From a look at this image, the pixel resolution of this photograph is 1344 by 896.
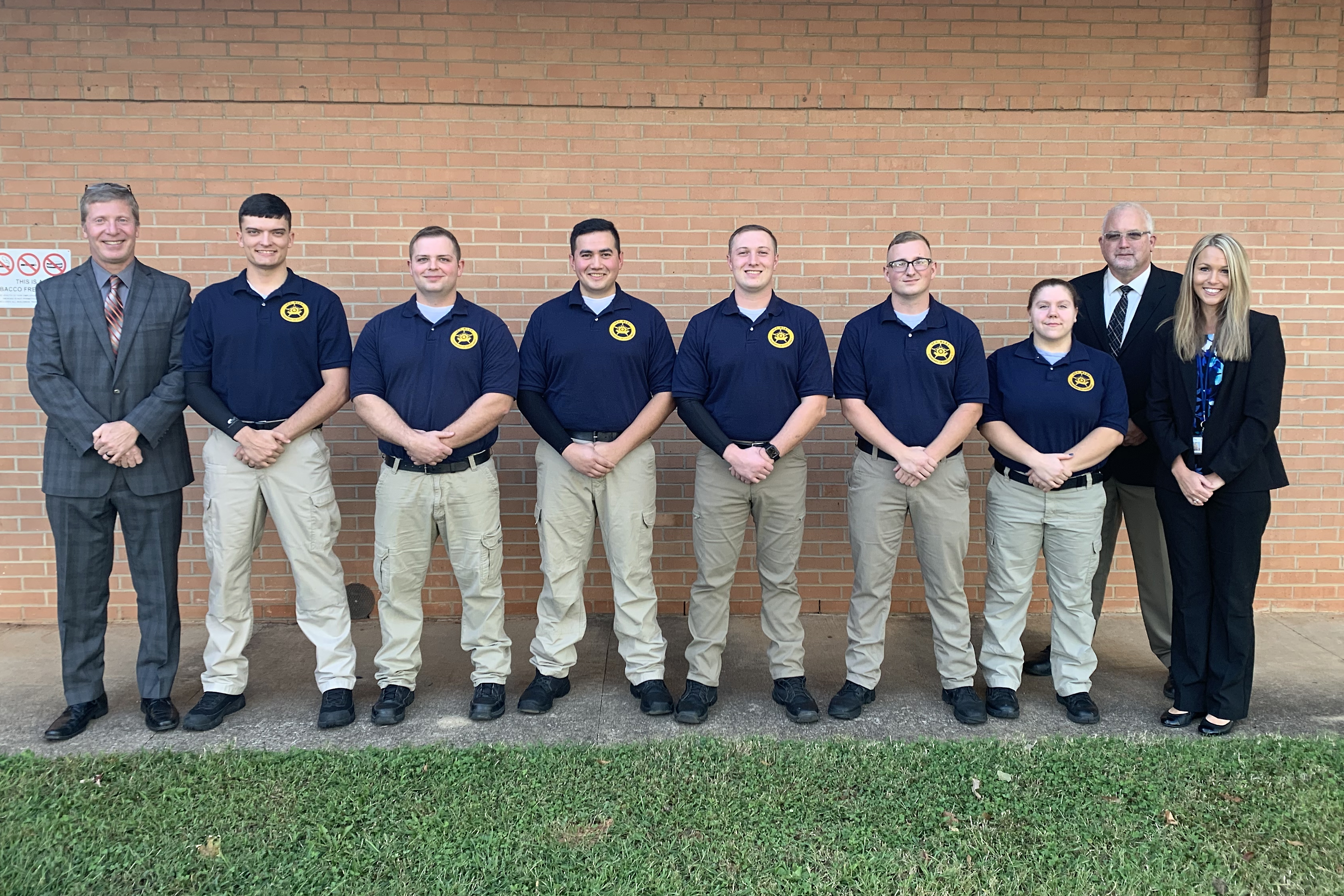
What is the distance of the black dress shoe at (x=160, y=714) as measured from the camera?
3.78m

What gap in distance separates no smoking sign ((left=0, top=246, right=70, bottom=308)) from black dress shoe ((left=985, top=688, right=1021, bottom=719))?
542cm

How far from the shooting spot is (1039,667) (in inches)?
175

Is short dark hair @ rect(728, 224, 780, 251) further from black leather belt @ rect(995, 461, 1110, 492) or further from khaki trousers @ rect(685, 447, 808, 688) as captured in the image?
black leather belt @ rect(995, 461, 1110, 492)

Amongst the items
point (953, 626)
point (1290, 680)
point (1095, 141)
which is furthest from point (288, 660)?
point (1095, 141)

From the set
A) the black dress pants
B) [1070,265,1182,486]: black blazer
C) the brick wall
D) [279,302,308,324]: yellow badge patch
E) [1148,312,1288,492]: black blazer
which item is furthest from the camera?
the brick wall

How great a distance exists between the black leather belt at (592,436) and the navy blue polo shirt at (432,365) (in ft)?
1.05

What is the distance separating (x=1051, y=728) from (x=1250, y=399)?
160 centimetres

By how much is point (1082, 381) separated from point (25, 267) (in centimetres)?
562

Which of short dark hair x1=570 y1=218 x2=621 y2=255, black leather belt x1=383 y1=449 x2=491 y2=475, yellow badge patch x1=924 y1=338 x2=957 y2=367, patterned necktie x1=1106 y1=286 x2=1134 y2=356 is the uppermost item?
short dark hair x1=570 y1=218 x2=621 y2=255

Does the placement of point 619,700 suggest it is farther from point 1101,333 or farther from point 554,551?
point 1101,333

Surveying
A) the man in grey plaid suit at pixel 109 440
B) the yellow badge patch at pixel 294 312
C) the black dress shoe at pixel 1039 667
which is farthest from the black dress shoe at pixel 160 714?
the black dress shoe at pixel 1039 667

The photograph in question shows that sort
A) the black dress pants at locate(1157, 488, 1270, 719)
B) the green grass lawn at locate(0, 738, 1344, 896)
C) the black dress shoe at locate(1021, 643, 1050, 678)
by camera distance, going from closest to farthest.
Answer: the green grass lawn at locate(0, 738, 1344, 896)
the black dress pants at locate(1157, 488, 1270, 719)
the black dress shoe at locate(1021, 643, 1050, 678)

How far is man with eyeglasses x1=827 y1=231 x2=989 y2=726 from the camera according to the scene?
3.80 meters

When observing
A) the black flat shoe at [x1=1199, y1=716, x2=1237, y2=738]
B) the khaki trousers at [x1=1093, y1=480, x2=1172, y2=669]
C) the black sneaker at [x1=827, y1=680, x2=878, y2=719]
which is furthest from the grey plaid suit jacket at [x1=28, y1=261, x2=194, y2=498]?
the black flat shoe at [x1=1199, y1=716, x2=1237, y2=738]
